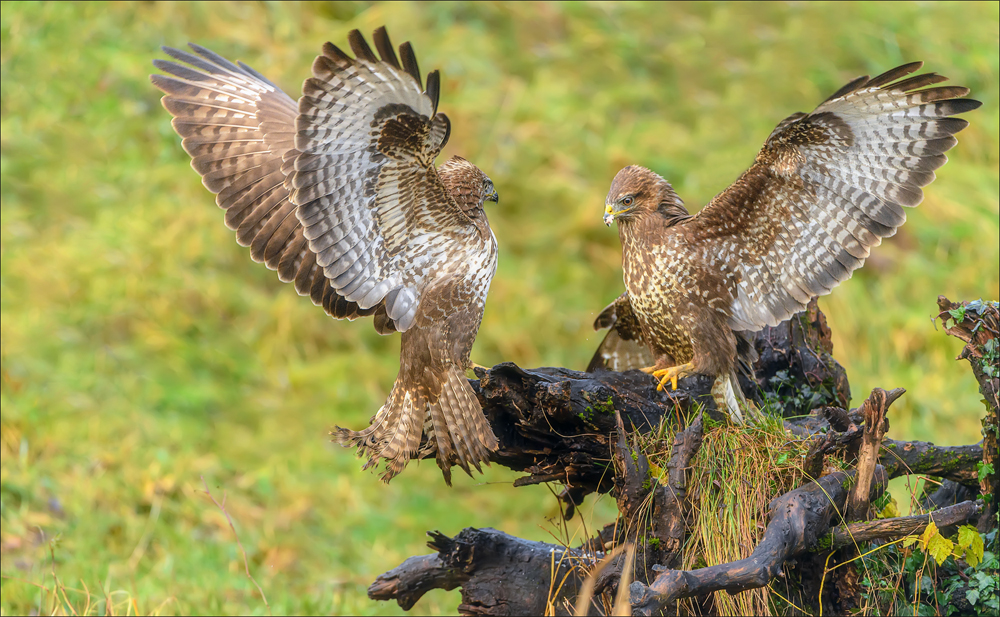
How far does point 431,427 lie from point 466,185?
40.5 inches

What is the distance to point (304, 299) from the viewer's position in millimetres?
8375

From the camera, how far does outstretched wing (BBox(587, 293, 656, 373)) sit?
4.46 meters

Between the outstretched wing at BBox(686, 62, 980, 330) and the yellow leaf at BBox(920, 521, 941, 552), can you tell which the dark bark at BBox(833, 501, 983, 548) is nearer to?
the yellow leaf at BBox(920, 521, 941, 552)

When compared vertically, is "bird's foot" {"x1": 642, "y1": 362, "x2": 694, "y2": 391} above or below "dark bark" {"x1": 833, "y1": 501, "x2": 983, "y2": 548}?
above

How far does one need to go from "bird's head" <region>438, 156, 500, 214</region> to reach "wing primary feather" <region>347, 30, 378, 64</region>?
906mm

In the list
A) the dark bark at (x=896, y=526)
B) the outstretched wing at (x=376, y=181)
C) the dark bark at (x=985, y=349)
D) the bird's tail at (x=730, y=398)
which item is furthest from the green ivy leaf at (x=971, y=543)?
the outstretched wing at (x=376, y=181)

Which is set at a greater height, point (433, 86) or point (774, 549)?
point (433, 86)

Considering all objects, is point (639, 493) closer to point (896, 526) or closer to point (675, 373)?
point (675, 373)

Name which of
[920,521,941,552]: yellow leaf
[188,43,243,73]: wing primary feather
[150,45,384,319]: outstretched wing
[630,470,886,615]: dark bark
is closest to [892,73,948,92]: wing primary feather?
[630,470,886,615]: dark bark

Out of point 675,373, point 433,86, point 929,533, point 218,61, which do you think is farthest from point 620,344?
point 218,61

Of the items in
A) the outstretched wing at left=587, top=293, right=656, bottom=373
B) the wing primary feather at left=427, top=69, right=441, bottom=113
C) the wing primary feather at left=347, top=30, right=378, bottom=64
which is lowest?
the outstretched wing at left=587, top=293, right=656, bottom=373

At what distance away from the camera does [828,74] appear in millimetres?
10125

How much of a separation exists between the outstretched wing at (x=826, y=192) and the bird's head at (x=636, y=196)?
0.20 metres

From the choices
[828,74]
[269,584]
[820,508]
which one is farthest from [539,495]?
[828,74]
